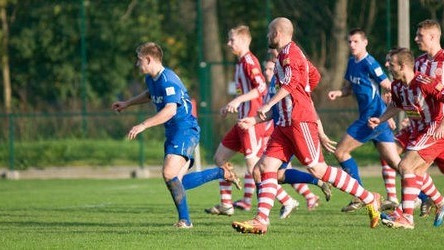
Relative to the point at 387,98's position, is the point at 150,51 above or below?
above

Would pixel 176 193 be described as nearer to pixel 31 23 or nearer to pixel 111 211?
pixel 111 211

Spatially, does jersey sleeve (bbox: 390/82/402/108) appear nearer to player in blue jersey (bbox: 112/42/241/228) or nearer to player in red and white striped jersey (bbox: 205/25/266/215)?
player in blue jersey (bbox: 112/42/241/228)

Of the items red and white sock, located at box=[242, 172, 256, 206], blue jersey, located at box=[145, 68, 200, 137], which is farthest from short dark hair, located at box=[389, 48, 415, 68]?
red and white sock, located at box=[242, 172, 256, 206]

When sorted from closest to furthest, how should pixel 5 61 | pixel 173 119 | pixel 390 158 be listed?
pixel 173 119 → pixel 390 158 → pixel 5 61

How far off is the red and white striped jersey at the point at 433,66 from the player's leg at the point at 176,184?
2769mm

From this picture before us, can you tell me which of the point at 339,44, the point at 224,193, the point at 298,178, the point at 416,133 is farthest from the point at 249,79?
the point at 339,44

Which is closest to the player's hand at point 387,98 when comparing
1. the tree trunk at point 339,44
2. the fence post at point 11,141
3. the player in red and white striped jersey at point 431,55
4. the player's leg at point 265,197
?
the player in red and white striped jersey at point 431,55

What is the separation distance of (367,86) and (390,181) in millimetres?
1246

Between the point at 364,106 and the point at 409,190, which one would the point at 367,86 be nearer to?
the point at 364,106

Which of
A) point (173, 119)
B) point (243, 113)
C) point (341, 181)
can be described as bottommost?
point (341, 181)

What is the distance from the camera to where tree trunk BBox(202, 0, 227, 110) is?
27.9 m

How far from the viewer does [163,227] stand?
12195 millimetres

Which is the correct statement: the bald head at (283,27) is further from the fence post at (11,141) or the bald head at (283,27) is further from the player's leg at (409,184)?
the fence post at (11,141)

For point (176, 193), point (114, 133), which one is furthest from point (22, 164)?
point (176, 193)
